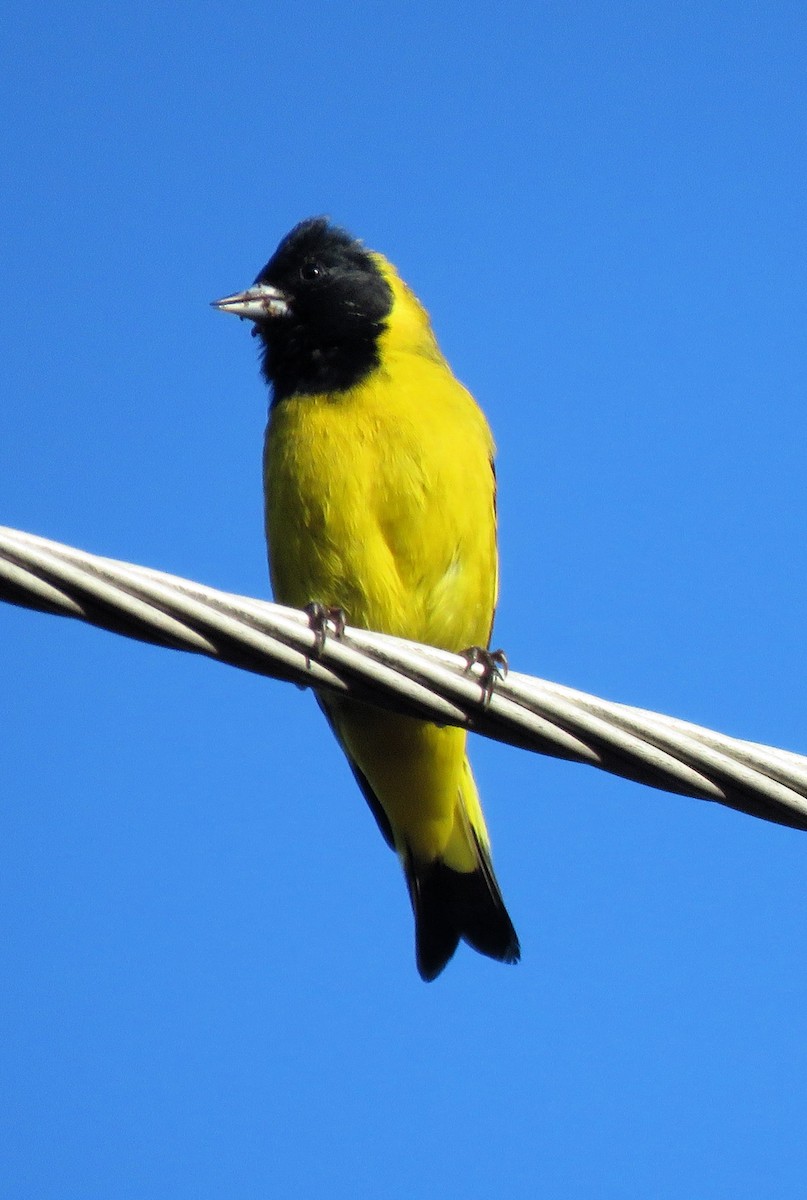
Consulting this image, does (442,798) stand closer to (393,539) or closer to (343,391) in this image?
(393,539)

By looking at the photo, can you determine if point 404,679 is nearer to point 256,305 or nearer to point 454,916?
point 454,916

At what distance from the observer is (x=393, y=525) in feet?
16.1

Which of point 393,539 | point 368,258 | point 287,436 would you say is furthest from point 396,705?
point 368,258

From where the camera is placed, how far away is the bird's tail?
530cm

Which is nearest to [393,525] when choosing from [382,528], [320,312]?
[382,528]

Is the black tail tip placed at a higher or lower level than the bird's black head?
lower

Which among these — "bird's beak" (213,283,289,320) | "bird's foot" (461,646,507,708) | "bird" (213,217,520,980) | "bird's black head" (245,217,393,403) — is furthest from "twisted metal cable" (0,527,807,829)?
"bird's beak" (213,283,289,320)

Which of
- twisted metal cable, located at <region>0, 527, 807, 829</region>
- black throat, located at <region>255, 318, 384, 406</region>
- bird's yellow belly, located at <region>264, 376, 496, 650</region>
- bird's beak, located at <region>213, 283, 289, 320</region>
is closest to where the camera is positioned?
twisted metal cable, located at <region>0, 527, 807, 829</region>

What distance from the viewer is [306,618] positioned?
285 centimetres

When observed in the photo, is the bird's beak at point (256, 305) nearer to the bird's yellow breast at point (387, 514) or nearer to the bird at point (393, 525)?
the bird at point (393, 525)

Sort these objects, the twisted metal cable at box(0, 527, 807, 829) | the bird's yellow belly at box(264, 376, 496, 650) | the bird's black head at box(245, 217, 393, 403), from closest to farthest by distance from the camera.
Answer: the twisted metal cable at box(0, 527, 807, 829) → the bird's yellow belly at box(264, 376, 496, 650) → the bird's black head at box(245, 217, 393, 403)

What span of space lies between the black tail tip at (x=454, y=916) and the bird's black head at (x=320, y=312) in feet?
5.84

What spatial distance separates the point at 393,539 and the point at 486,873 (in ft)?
4.47

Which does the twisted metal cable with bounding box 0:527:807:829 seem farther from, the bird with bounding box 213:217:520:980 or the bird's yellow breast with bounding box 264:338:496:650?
the bird's yellow breast with bounding box 264:338:496:650
